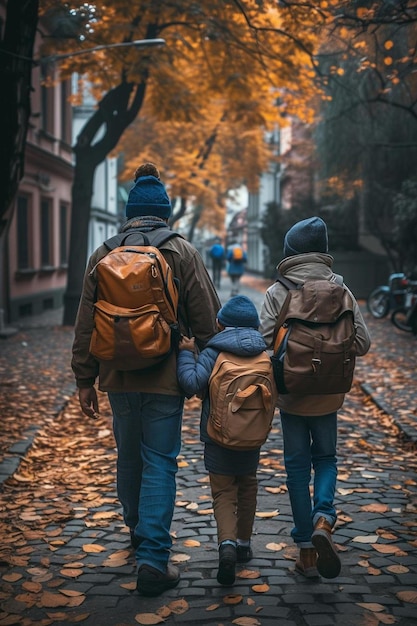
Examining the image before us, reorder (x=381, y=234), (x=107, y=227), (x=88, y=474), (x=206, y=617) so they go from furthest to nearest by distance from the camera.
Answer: (x=107, y=227)
(x=381, y=234)
(x=88, y=474)
(x=206, y=617)

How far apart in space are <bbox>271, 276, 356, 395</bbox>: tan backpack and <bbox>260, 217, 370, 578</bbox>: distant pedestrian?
0.15 meters

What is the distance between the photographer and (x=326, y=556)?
4.03 metres

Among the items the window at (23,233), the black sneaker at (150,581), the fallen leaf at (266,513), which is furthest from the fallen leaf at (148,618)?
the window at (23,233)

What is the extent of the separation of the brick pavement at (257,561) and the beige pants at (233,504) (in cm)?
25

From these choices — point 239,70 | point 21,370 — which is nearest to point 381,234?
point 239,70

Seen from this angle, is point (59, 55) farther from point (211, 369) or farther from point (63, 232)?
point (63, 232)

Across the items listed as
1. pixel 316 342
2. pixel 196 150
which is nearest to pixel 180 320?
pixel 316 342

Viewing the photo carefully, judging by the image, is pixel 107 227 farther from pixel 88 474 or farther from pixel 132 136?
pixel 88 474

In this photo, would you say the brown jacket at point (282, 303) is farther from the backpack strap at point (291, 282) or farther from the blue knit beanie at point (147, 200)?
the blue knit beanie at point (147, 200)

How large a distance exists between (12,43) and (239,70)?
7348 mm

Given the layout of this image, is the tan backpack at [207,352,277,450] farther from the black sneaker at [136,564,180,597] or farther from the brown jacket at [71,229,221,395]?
the black sneaker at [136,564,180,597]

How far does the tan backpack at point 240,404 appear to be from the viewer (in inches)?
157

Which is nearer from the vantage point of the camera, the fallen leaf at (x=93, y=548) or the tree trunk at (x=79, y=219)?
Answer: the fallen leaf at (x=93, y=548)

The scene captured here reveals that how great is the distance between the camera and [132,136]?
31406 mm
